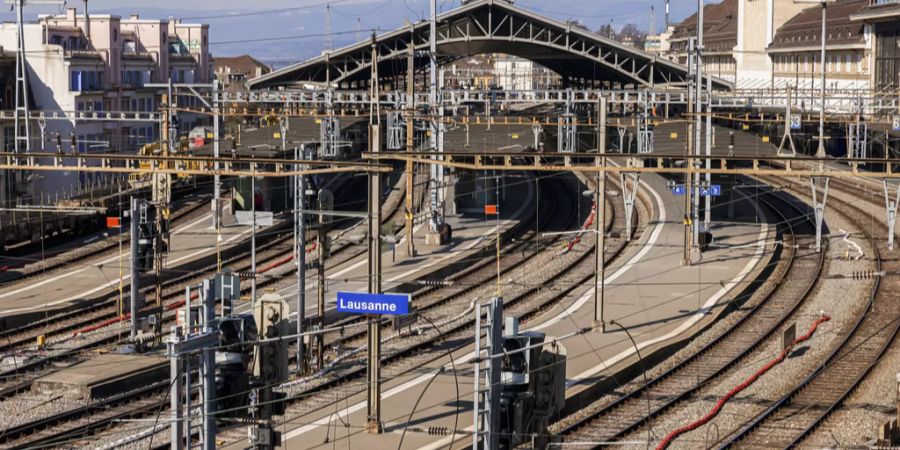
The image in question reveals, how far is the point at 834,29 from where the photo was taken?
6284cm

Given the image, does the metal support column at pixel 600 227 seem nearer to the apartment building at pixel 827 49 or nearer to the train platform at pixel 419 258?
the train platform at pixel 419 258

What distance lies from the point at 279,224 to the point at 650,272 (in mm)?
9864

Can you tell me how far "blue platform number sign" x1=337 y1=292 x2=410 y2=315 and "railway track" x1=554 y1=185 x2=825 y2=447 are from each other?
2.25 m

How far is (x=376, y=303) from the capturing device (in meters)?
14.1

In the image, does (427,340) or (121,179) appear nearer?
(427,340)

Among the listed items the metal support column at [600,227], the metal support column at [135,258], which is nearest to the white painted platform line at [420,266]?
the metal support column at [135,258]

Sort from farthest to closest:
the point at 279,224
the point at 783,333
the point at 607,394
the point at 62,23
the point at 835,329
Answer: the point at 62,23, the point at 279,224, the point at 835,329, the point at 783,333, the point at 607,394

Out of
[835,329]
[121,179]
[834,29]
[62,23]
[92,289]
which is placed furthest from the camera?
[834,29]

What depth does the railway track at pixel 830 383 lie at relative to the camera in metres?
15.9

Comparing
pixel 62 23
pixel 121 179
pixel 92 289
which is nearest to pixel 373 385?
pixel 92 289

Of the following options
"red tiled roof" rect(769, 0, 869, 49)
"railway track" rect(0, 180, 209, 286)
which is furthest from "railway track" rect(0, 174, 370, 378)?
"red tiled roof" rect(769, 0, 869, 49)

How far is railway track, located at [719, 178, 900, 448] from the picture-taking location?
15.9 m

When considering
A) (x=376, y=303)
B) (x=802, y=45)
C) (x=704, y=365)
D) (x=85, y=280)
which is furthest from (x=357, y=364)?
(x=802, y=45)

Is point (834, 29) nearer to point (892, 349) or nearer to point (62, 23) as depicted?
point (62, 23)
